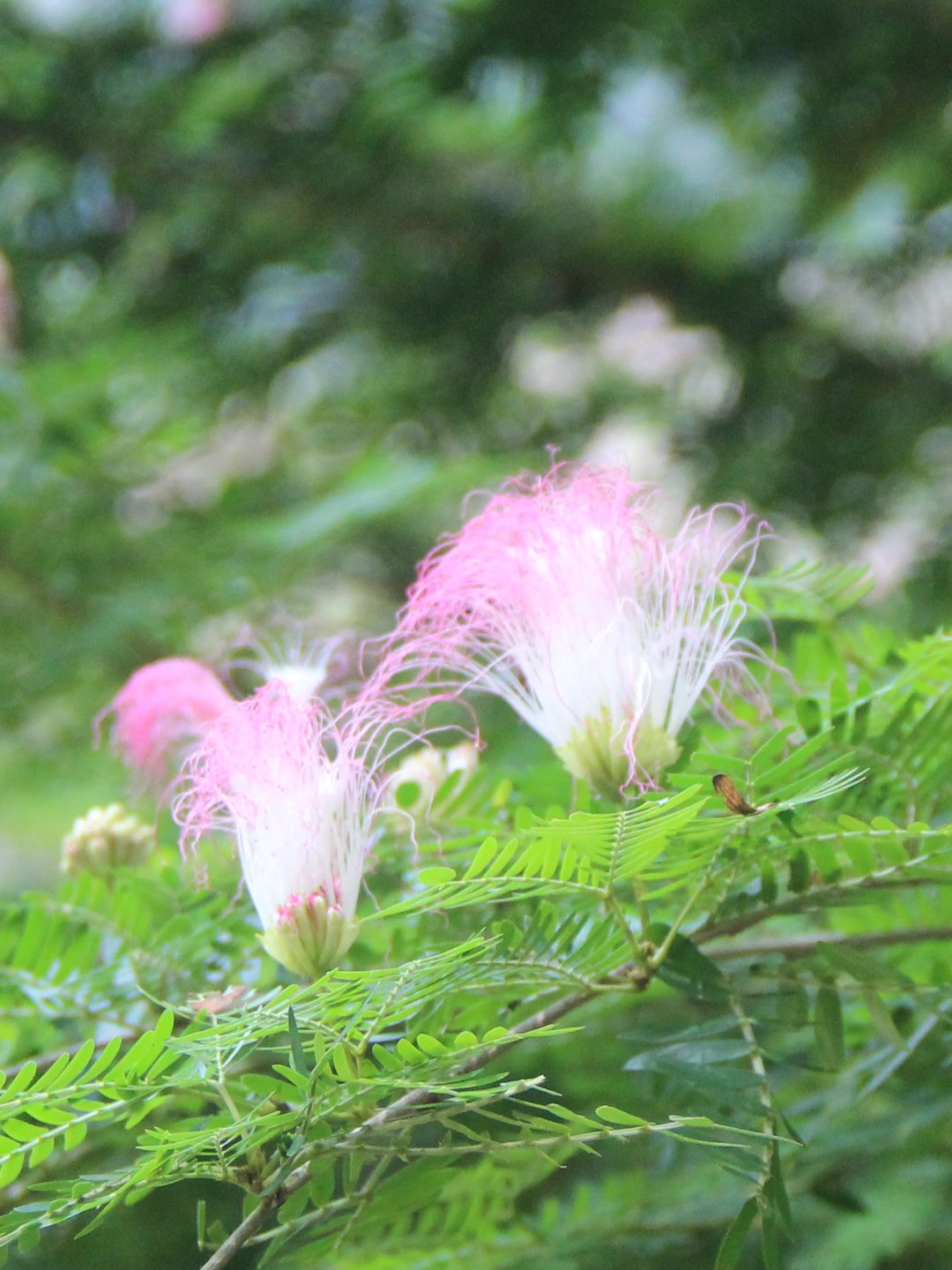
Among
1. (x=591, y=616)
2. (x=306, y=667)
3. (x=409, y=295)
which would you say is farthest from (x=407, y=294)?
(x=591, y=616)

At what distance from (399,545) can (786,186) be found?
70 cm

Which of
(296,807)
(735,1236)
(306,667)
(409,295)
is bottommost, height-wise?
(735,1236)

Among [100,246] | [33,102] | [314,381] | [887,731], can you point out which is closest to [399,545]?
[314,381]

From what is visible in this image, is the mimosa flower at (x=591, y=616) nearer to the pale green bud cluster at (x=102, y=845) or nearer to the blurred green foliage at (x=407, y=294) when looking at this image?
the pale green bud cluster at (x=102, y=845)

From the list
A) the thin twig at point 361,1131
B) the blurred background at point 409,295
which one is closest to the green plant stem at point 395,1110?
the thin twig at point 361,1131

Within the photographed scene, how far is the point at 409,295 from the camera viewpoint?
1637mm

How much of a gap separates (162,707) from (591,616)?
0.23m

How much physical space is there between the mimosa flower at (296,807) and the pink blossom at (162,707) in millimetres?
77

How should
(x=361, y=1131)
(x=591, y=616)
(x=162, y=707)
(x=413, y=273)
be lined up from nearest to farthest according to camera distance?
(x=361, y=1131) → (x=591, y=616) → (x=162, y=707) → (x=413, y=273)

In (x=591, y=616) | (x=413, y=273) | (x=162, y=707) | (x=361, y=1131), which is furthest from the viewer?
(x=413, y=273)

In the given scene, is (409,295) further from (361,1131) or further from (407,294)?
(361,1131)

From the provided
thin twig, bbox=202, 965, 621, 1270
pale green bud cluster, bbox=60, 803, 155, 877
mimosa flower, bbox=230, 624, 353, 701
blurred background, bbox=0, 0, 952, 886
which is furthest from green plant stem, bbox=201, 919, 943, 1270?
blurred background, bbox=0, 0, 952, 886

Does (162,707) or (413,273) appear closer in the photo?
(162,707)

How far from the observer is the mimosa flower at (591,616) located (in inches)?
17.4
